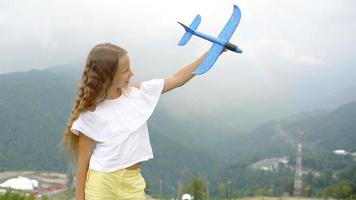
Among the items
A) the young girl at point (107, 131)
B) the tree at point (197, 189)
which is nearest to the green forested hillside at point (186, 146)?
the tree at point (197, 189)

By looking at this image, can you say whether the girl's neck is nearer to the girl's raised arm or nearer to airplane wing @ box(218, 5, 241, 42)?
the girl's raised arm

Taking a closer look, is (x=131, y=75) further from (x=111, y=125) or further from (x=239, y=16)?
(x=239, y=16)

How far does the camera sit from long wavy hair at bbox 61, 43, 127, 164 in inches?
83.0

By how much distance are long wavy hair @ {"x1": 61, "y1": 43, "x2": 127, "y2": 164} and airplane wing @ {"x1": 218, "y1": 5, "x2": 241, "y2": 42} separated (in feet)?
1.66

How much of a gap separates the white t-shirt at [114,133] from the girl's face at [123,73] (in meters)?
0.07

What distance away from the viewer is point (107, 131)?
215 cm

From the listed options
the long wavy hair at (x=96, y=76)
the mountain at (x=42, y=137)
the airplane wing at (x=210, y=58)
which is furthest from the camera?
the mountain at (x=42, y=137)

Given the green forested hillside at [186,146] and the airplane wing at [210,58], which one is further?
the green forested hillside at [186,146]

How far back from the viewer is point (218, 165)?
10212cm

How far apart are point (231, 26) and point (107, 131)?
2.50ft

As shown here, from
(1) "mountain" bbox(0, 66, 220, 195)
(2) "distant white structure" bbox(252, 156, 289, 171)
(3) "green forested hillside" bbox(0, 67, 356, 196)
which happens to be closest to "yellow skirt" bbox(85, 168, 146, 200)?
(3) "green forested hillside" bbox(0, 67, 356, 196)

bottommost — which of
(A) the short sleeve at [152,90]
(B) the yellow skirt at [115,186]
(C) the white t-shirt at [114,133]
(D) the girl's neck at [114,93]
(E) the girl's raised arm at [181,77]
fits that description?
(B) the yellow skirt at [115,186]

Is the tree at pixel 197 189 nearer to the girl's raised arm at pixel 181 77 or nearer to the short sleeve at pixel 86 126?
the girl's raised arm at pixel 181 77

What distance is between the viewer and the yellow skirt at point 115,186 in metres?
2.12
